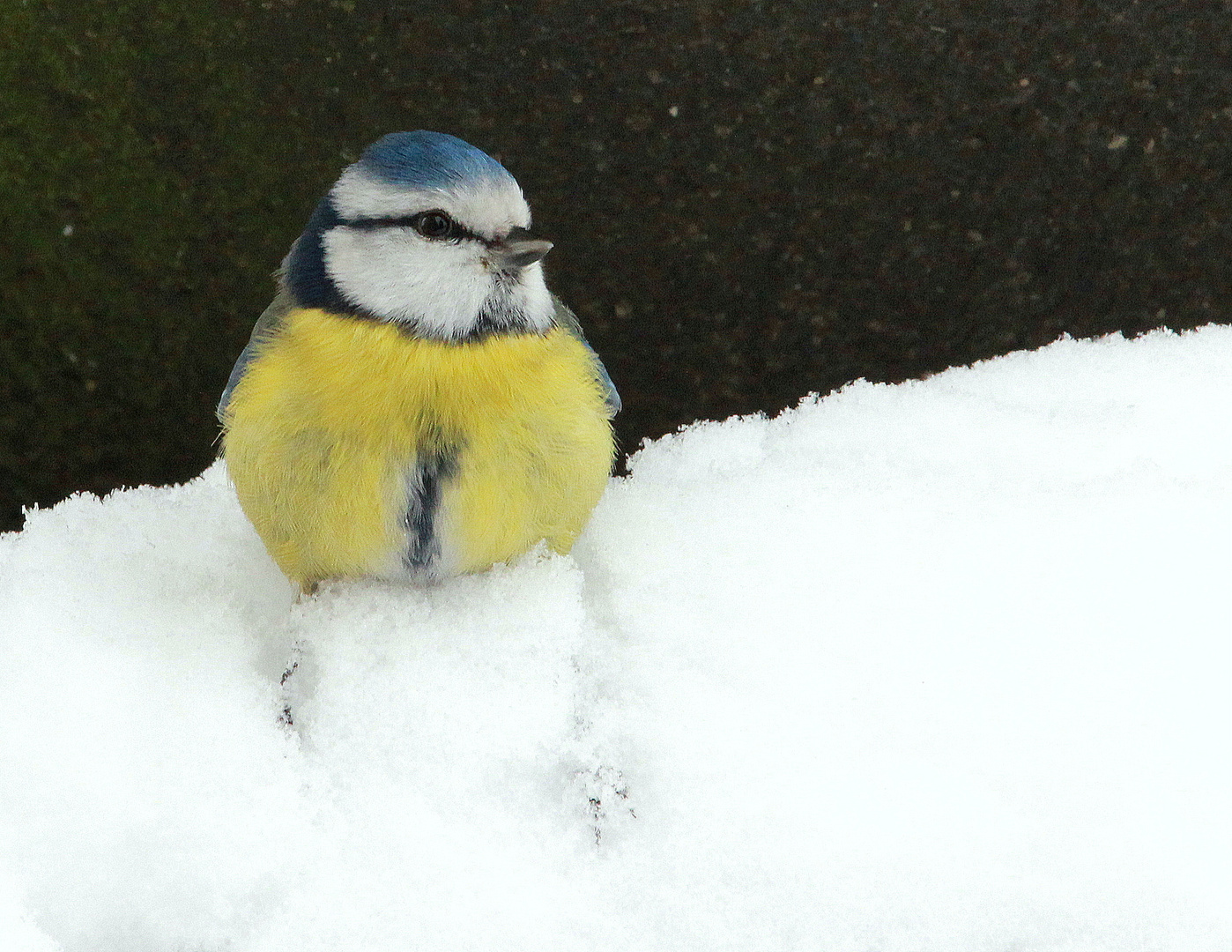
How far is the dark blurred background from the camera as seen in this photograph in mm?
2566

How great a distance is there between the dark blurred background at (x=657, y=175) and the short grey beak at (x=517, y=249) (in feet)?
2.94

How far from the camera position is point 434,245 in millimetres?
1825

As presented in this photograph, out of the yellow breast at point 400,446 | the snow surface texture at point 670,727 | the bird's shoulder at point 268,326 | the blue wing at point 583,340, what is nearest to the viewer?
the snow surface texture at point 670,727

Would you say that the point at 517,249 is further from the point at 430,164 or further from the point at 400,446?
the point at 400,446

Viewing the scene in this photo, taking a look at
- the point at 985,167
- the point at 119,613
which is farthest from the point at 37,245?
the point at 985,167

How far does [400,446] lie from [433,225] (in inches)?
14.9

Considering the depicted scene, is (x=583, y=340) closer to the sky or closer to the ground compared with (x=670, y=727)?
closer to the sky

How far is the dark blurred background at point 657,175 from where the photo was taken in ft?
8.42

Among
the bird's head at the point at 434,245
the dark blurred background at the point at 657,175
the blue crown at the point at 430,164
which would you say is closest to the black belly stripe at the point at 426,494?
the bird's head at the point at 434,245

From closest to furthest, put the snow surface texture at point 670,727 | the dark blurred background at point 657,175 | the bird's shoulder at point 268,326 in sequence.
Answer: the snow surface texture at point 670,727, the bird's shoulder at point 268,326, the dark blurred background at point 657,175

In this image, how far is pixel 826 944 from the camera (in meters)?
1.53

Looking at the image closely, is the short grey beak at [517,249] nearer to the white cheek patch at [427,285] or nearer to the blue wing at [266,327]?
the white cheek patch at [427,285]

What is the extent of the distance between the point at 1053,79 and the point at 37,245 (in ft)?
8.09

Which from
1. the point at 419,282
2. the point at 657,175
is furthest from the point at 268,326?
the point at 657,175
